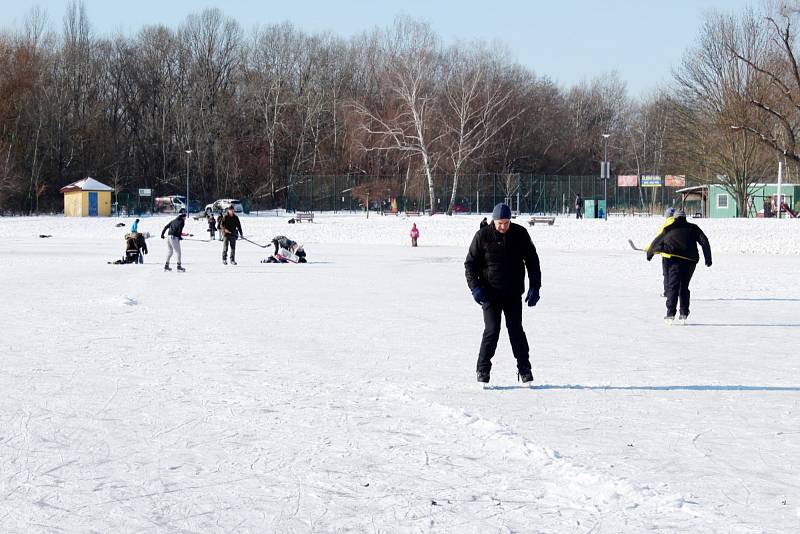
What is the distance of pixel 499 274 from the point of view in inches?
301

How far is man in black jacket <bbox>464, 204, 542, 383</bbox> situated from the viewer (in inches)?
301

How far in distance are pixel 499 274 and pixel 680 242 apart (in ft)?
17.3

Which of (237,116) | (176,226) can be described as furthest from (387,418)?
(237,116)

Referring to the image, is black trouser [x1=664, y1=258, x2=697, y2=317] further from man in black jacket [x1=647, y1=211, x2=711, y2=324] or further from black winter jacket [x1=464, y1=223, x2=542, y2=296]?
black winter jacket [x1=464, y1=223, x2=542, y2=296]

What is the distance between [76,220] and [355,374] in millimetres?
48703

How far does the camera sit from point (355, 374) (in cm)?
855

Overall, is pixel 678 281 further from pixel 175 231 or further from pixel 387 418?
pixel 175 231

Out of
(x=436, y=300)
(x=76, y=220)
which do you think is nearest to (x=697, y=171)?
(x=76, y=220)

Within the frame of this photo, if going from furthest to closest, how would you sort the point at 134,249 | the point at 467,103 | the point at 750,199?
the point at 467,103 → the point at 750,199 → the point at 134,249

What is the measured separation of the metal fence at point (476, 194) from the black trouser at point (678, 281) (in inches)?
1931

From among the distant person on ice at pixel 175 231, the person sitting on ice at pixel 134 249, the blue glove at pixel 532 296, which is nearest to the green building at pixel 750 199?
the person sitting on ice at pixel 134 249

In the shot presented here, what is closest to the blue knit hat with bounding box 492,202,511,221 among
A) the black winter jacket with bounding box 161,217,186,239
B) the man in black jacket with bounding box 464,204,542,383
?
the man in black jacket with bounding box 464,204,542,383

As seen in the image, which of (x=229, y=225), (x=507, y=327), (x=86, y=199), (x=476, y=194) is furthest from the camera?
(x=476, y=194)

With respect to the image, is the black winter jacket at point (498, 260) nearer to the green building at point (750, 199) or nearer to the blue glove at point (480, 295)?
the blue glove at point (480, 295)
